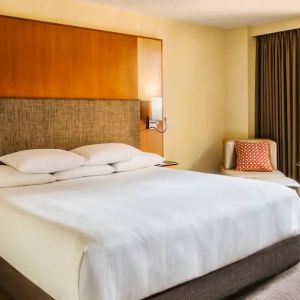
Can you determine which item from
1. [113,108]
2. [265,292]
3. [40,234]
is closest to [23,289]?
[40,234]

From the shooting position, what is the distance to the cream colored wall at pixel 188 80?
4.13 metres

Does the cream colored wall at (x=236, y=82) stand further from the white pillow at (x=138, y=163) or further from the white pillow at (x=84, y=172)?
the white pillow at (x=84, y=172)

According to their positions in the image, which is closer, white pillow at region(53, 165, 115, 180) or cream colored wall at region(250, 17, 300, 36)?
white pillow at region(53, 165, 115, 180)

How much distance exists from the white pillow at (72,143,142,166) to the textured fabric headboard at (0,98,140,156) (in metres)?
0.26

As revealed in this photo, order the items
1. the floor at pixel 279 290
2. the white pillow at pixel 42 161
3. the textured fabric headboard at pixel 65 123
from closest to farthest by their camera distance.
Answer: the floor at pixel 279 290
the white pillow at pixel 42 161
the textured fabric headboard at pixel 65 123

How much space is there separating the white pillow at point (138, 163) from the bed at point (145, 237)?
1.35ft

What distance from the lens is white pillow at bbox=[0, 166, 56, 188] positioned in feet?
8.98

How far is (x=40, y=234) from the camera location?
A: 1.87 m

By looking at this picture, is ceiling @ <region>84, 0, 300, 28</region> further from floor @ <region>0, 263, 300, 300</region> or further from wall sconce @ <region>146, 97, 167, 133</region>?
floor @ <region>0, 263, 300, 300</region>

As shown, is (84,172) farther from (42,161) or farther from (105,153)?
(42,161)

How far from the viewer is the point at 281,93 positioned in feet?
15.4

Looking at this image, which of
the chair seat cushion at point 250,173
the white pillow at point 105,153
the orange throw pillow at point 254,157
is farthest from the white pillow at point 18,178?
the orange throw pillow at point 254,157

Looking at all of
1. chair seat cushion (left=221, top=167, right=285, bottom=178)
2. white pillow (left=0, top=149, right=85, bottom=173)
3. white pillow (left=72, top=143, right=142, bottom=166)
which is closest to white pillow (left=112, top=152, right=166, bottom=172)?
white pillow (left=72, top=143, right=142, bottom=166)

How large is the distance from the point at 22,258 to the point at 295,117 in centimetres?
363
